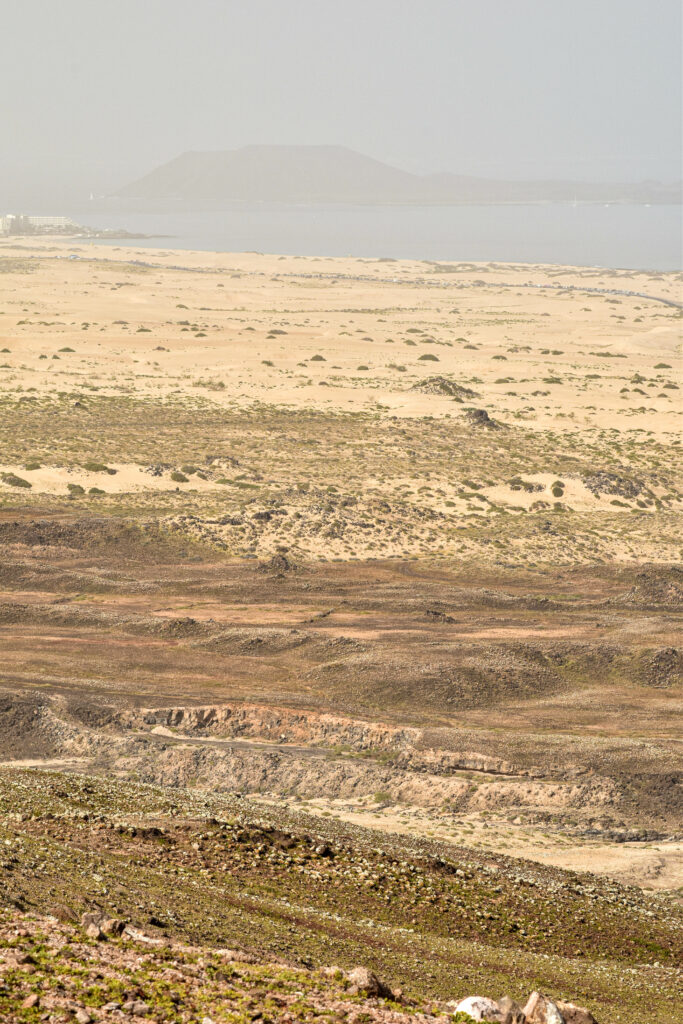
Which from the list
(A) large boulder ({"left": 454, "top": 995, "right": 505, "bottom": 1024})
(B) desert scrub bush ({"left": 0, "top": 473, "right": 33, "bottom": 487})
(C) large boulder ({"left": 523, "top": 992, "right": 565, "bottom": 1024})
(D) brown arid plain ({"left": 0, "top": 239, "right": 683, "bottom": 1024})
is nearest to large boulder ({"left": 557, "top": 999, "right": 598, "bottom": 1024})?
(C) large boulder ({"left": 523, "top": 992, "right": 565, "bottom": 1024})

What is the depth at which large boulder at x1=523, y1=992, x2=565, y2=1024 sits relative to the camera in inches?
525

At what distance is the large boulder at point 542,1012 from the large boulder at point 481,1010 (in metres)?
0.34

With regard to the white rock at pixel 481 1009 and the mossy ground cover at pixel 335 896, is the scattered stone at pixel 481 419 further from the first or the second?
the white rock at pixel 481 1009

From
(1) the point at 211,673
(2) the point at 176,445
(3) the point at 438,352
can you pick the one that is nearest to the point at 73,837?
(1) the point at 211,673

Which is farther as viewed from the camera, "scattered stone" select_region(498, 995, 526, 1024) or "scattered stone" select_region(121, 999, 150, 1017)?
"scattered stone" select_region(498, 995, 526, 1024)

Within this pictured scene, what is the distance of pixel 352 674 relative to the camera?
36.0m

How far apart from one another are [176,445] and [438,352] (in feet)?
155

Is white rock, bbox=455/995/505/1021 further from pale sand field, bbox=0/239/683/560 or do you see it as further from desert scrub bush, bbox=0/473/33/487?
desert scrub bush, bbox=0/473/33/487

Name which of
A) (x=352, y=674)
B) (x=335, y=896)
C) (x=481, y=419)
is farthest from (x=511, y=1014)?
(x=481, y=419)

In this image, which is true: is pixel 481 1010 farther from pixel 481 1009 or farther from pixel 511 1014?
pixel 511 1014

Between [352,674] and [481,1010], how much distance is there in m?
22.6

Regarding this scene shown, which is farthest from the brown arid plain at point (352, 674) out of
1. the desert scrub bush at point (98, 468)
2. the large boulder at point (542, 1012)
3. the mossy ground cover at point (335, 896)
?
the large boulder at point (542, 1012)

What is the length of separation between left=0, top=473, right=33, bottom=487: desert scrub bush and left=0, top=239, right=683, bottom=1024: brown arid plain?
19.0 inches

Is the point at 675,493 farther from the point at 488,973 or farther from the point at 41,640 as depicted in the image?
the point at 488,973
